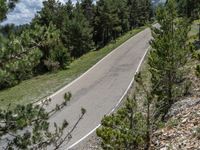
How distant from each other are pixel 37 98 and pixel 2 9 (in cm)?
1904

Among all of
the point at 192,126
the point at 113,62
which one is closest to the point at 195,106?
the point at 192,126

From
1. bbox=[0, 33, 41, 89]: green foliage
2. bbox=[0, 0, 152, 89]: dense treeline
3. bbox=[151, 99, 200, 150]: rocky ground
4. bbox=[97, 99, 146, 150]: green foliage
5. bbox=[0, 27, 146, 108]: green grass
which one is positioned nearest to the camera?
bbox=[0, 33, 41, 89]: green foliage

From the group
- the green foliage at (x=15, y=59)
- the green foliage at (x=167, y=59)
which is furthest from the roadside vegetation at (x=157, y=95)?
the green foliage at (x=15, y=59)

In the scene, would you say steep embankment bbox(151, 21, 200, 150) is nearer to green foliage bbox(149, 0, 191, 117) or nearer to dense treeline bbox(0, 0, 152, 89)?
green foliage bbox(149, 0, 191, 117)

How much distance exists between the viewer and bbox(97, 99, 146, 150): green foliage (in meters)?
10.4

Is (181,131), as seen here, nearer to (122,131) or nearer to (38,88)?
(122,131)

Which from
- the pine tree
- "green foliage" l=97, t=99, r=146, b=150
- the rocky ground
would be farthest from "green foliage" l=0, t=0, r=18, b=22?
the pine tree

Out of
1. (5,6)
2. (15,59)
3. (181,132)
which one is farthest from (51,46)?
(181,132)

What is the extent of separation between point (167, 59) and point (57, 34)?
25.7 ft

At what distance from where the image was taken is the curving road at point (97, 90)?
2169 cm

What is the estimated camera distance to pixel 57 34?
955 cm

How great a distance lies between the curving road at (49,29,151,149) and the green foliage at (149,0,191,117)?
428 cm

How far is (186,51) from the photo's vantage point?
17547 mm

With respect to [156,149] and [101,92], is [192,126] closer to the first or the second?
[156,149]
